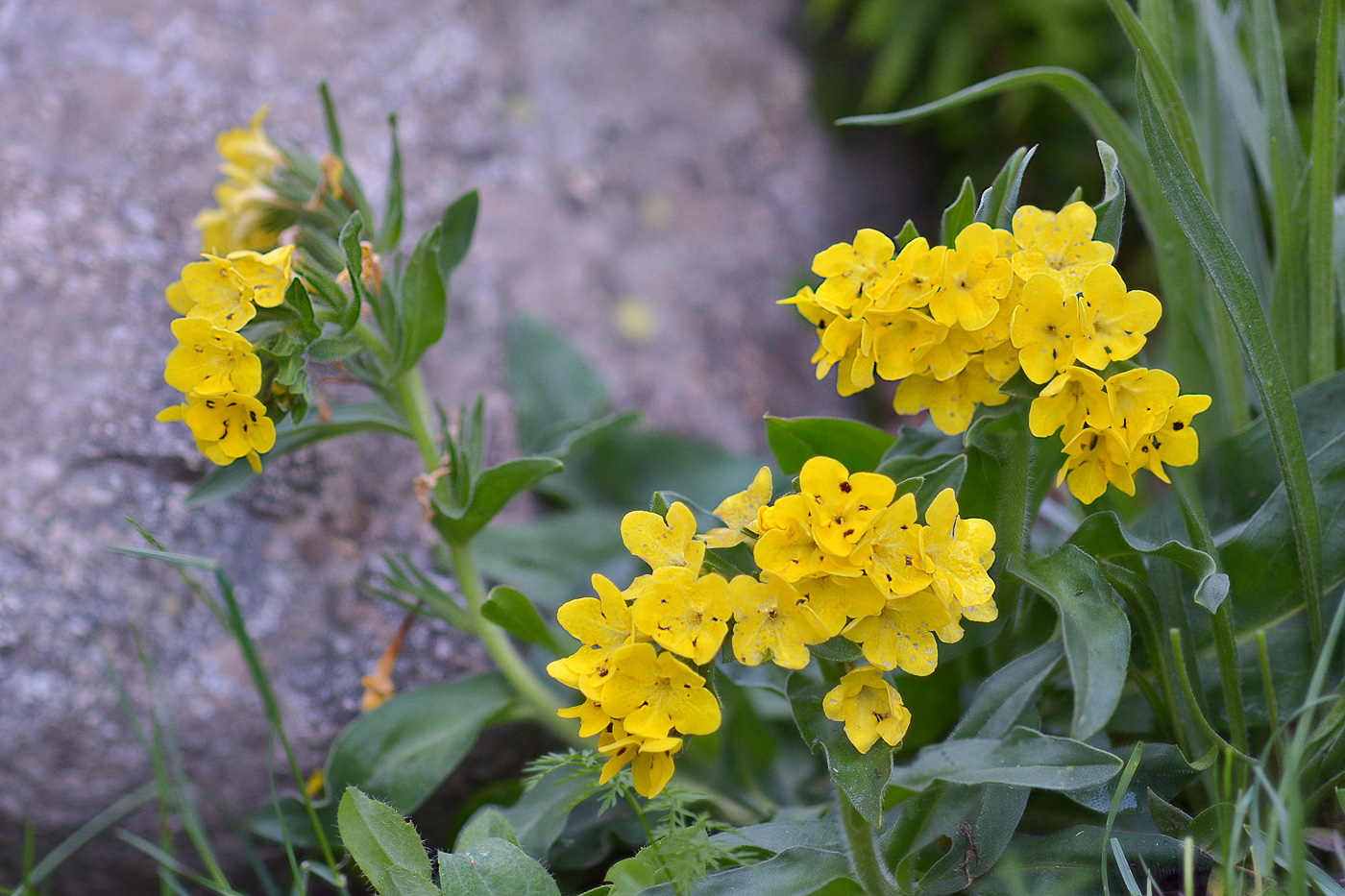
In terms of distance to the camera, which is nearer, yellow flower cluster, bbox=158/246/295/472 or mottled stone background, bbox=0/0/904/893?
yellow flower cluster, bbox=158/246/295/472

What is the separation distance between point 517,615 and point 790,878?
408 mm

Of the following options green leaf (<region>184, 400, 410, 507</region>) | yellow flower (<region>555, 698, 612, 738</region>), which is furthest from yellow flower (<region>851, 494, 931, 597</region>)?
green leaf (<region>184, 400, 410, 507</region>)

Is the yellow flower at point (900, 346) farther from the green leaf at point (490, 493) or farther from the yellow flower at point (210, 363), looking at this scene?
the yellow flower at point (210, 363)

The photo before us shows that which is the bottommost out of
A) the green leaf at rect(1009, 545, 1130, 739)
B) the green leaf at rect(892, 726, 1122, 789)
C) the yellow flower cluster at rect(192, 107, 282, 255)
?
the green leaf at rect(892, 726, 1122, 789)

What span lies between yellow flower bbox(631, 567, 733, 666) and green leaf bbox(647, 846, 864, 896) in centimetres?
26

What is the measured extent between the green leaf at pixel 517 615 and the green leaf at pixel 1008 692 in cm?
47

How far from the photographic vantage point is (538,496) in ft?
5.57

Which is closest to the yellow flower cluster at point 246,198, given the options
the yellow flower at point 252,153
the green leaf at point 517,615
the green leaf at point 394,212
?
the yellow flower at point 252,153

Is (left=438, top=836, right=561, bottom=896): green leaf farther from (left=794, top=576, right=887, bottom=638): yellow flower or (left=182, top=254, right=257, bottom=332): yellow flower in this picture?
(left=182, top=254, right=257, bottom=332): yellow flower

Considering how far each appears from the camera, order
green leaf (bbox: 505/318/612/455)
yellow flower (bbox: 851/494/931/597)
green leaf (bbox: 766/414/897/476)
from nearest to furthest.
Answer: yellow flower (bbox: 851/494/931/597) < green leaf (bbox: 766/414/897/476) < green leaf (bbox: 505/318/612/455)

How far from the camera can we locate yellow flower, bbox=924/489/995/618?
71 cm

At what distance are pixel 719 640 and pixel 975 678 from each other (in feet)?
2.01

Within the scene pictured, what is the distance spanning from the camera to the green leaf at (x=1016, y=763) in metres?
0.74

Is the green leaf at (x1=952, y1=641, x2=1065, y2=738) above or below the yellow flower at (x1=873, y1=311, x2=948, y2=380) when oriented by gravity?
below
